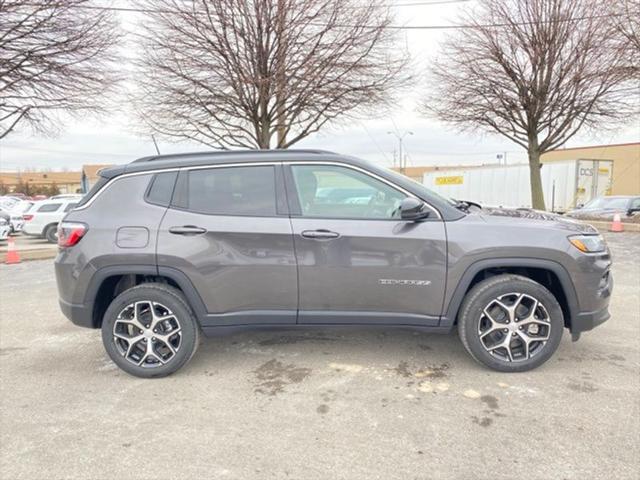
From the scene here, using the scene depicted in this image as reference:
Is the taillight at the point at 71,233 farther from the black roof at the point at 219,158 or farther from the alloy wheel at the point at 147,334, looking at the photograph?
the alloy wheel at the point at 147,334

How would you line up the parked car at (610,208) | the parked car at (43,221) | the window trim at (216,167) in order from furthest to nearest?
the parked car at (610,208) < the parked car at (43,221) < the window trim at (216,167)

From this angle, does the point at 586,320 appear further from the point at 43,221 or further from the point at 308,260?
the point at 43,221

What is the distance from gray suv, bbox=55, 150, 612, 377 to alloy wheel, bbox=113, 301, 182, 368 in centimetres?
1

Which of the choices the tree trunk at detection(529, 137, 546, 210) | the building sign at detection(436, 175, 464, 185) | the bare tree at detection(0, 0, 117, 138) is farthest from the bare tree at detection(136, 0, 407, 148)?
the building sign at detection(436, 175, 464, 185)

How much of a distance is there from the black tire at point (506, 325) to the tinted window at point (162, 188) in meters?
2.47

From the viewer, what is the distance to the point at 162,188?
342 cm

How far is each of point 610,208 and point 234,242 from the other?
607 inches

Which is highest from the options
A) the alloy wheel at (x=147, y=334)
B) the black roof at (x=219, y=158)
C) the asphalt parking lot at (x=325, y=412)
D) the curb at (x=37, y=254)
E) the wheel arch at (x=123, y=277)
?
the black roof at (x=219, y=158)

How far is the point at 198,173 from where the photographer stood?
3.44 meters

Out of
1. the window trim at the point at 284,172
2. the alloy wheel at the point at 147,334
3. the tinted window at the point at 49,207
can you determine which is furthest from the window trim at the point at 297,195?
the tinted window at the point at 49,207

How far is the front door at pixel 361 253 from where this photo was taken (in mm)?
3244

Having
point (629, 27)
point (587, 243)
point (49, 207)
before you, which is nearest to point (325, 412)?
point (587, 243)

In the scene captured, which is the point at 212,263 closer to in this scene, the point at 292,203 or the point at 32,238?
the point at 292,203

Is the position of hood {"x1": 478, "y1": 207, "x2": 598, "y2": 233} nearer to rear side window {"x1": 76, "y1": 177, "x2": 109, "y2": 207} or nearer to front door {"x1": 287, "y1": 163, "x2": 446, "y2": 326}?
front door {"x1": 287, "y1": 163, "x2": 446, "y2": 326}
